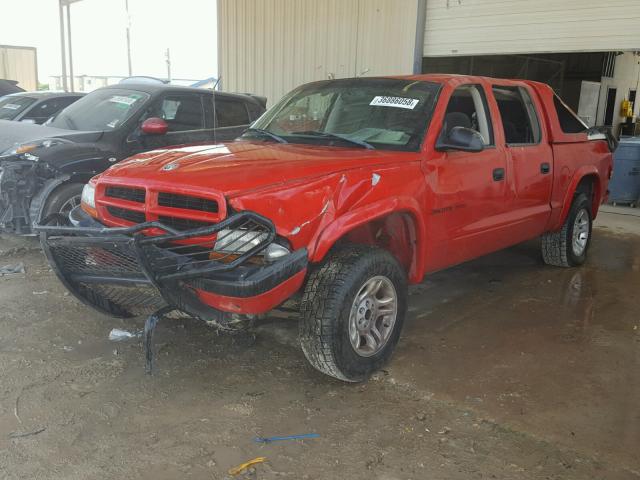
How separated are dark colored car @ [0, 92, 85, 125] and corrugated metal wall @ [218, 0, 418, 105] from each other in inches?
170

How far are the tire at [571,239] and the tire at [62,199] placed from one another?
4712 millimetres

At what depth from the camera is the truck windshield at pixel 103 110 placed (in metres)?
6.35

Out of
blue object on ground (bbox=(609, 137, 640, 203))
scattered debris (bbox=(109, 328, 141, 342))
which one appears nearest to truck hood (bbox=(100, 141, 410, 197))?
scattered debris (bbox=(109, 328, 141, 342))

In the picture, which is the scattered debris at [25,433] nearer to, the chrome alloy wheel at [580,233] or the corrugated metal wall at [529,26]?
the chrome alloy wheel at [580,233]

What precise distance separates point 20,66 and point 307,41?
1859 centimetres

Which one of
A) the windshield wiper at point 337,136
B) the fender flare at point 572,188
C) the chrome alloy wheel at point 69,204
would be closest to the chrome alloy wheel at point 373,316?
the windshield wiper at point 337,136

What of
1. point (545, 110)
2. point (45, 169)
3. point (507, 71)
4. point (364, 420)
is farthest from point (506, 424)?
point (507, 71)

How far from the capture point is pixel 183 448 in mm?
2834

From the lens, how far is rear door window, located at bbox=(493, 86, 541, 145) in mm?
4742

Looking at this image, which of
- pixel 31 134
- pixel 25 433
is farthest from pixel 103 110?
pixel 25 433

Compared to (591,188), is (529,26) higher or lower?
higher

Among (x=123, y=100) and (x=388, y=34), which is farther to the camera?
(x=388, y=34)

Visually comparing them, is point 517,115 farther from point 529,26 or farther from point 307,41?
point 307,41

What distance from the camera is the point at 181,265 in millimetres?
2920
